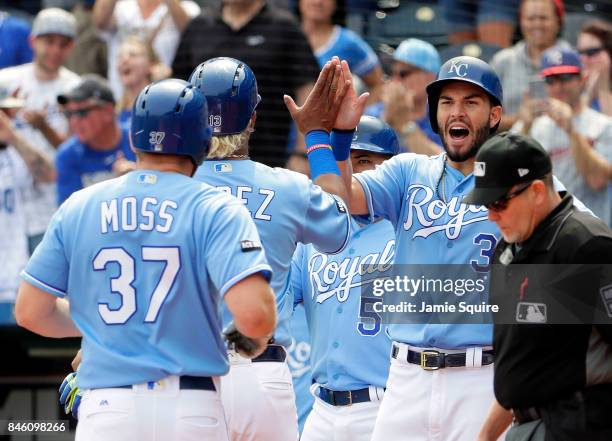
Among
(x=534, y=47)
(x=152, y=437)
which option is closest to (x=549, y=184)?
(x=152, y=437)

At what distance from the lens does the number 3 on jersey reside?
3.67m

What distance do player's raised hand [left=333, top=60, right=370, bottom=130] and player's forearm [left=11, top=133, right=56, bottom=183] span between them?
412cm

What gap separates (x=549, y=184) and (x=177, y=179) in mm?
1262

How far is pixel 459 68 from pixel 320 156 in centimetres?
85

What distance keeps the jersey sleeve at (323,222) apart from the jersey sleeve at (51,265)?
38.8 inches

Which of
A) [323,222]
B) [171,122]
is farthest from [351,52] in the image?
[171,122]

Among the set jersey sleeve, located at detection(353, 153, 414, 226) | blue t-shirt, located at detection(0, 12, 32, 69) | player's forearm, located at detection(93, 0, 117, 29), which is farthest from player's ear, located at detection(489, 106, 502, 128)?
blue t-shirt, located at detection(0, 12, 32, 69)

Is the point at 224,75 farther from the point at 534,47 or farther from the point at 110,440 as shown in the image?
the point at 534,47

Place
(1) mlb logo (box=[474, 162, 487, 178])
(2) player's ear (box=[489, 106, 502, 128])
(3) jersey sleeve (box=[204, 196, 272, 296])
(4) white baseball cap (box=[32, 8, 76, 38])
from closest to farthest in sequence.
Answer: (3) jersey sleeve (box=[204, 196, 272, 296]) → (1) mlb logo (box=[474, 162, 487, 178]) → (2) player's ear (box=[489, 106, 502, 128]) → (4) white baseball cap (box=[32, 8, 76, 38])

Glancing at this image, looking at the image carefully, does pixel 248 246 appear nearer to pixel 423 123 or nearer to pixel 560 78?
pixel 560 78

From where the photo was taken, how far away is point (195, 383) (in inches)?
147

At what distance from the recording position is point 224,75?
4523 millimetres

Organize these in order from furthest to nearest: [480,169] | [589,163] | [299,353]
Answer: [589,163], [299,353], [480,169]

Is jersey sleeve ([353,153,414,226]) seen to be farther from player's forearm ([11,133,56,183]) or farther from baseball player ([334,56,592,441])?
player's forearm ([11,133,56,183])
